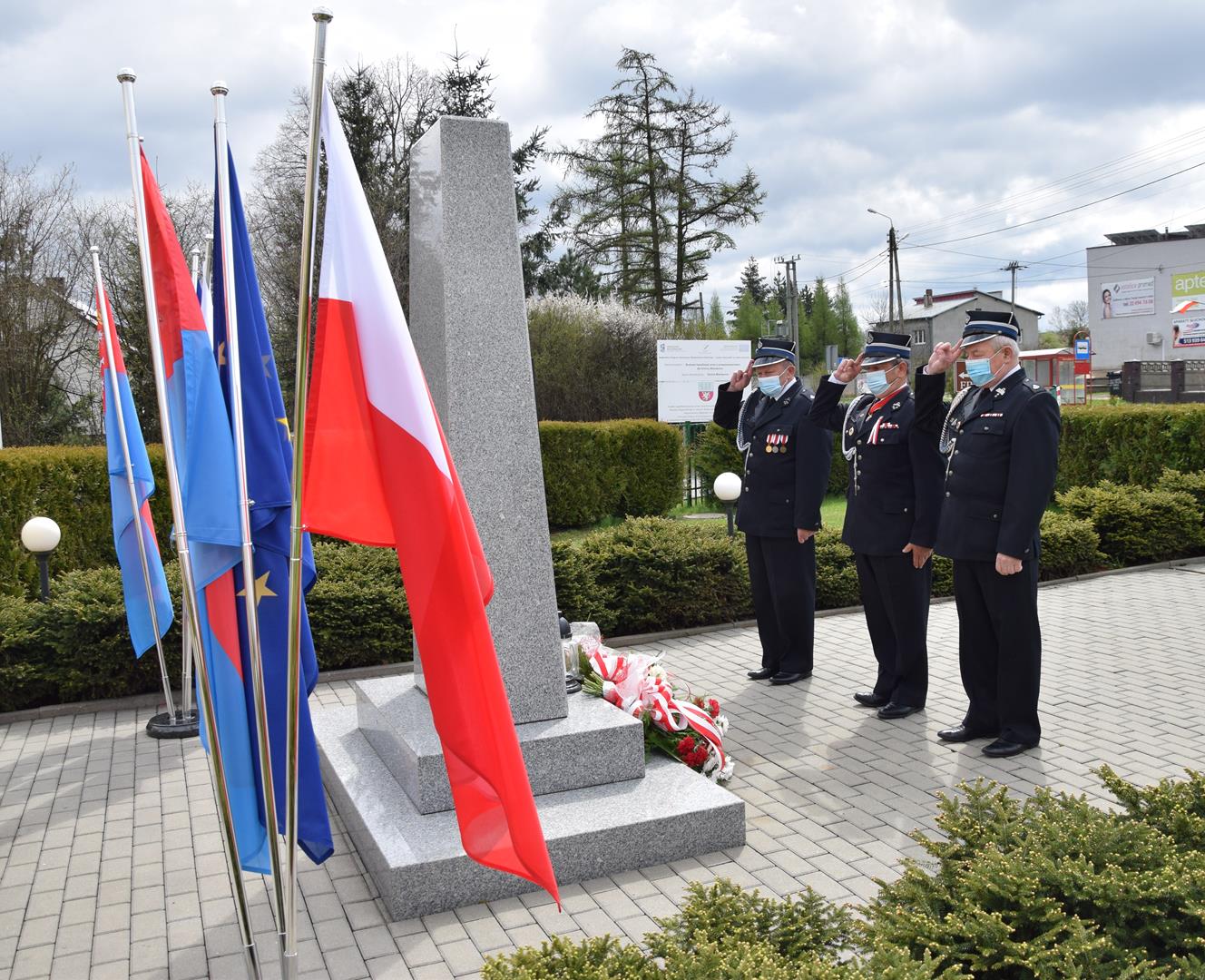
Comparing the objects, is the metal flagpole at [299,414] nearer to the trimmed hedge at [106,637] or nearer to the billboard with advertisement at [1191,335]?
the trimmed hedge at [106,637]

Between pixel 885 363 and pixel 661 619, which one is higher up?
pixel 885 363

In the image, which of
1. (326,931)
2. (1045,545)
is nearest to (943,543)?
(326,931)

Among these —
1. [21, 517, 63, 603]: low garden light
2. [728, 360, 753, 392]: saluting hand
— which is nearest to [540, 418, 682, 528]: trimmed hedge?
[728, 360, 753, 392]: saluting hand

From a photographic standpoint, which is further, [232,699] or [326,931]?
[326,931]

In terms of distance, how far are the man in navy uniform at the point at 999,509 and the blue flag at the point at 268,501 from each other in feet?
11.3

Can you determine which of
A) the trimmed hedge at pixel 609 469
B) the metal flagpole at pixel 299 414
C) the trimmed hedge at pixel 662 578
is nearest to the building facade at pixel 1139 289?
the trimmed hedge at pixel 609 469

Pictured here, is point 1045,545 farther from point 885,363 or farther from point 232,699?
point 232,699

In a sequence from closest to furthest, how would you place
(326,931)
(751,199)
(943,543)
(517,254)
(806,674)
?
1. (326,931)
2. (517,254)
3. (943,543)
4. (806,674)
5. (751,199)

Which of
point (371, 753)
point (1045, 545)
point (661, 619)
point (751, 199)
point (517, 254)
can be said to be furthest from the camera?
point (751, 199)

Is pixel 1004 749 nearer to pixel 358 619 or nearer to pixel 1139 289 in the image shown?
pixel 358 619

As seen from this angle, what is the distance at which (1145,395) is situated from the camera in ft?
112

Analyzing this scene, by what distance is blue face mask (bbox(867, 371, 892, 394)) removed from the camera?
641cm

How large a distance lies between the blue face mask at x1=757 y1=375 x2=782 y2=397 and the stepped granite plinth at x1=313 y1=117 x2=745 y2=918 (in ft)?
8.14

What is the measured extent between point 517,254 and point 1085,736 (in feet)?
13.0
